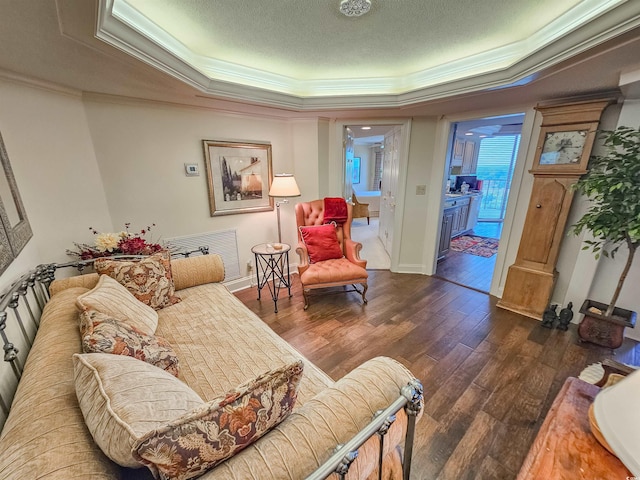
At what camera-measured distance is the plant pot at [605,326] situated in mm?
2049

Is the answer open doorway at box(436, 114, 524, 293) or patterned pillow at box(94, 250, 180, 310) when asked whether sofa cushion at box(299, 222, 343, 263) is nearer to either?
patterned pillow at box(94, 250, 180, 310)

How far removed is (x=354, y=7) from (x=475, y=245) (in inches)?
181

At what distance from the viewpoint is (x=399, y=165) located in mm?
3576

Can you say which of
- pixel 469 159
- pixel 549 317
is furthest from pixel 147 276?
pixel 469 159

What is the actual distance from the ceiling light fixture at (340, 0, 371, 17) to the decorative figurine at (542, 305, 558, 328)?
2998mm

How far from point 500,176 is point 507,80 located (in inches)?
211

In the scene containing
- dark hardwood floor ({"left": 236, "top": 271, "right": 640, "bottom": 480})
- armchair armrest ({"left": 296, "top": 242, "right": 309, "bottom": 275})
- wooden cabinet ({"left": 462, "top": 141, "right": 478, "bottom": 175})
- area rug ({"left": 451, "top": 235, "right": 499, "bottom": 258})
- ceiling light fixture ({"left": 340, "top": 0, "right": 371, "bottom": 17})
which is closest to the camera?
dark hardwood floor ({"left": 236, "top": 271, "right": 640, "bottom": 480})

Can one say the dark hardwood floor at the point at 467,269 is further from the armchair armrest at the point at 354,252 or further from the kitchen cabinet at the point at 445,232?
the armchair armrest at the point at 354,252

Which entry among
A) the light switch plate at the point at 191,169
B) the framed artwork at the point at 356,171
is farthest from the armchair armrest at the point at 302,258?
the framed artwork at the point at 356,171

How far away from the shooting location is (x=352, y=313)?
271cm

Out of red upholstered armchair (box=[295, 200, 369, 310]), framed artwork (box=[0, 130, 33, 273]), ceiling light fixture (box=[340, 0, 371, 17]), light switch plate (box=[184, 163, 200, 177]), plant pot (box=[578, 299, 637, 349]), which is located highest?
ceiling light fixture (box=[340, 0, 371, 17])

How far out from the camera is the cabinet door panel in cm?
239

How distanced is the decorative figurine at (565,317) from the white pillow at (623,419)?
7.54 feet

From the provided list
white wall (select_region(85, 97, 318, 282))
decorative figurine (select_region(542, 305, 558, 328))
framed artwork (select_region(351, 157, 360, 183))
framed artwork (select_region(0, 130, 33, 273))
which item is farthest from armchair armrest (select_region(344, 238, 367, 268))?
framed artwork (select_region(351, 157, 360, 183))
